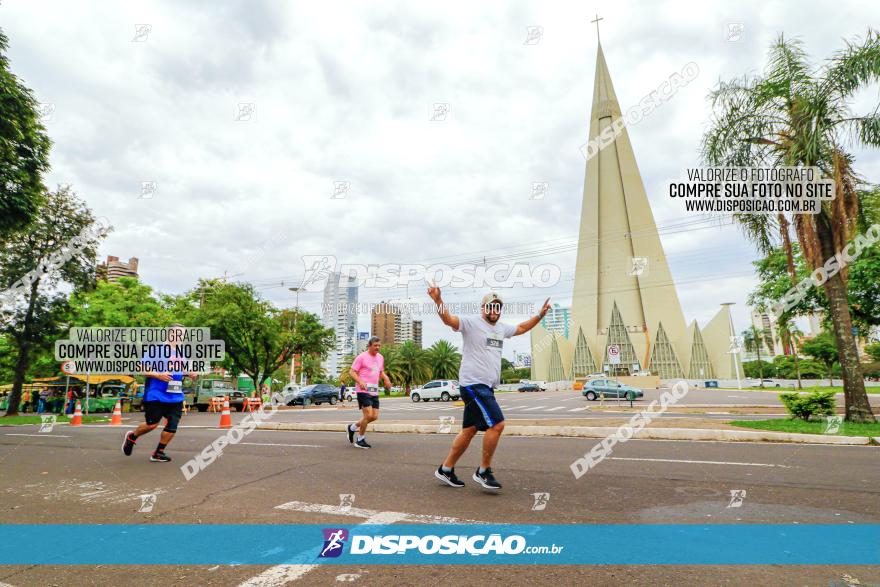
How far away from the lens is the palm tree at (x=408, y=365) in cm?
5431

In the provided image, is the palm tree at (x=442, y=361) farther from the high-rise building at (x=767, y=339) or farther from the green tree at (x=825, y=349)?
the green tree at (x=825, y=349)

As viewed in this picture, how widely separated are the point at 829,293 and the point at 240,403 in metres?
28.0

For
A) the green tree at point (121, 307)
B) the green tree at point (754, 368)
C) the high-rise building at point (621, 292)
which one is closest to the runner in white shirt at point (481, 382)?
the green tree at point (121, 307)

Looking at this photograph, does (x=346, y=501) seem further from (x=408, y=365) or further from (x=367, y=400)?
(x=408, y=365)

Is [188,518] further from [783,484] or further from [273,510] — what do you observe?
[783,484]

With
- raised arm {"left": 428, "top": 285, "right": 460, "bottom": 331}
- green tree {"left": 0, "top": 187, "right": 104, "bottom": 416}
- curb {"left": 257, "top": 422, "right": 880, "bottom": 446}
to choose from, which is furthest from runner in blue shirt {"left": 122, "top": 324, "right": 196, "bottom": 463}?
green tree {"left": 0, "top": 187, "right": 104, "bottom": 416}

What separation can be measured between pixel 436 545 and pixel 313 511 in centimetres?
133

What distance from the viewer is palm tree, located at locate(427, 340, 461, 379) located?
58656 mm

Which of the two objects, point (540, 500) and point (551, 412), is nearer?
point (540, 500)

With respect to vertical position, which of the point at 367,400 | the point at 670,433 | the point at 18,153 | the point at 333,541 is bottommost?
the point at 670,433

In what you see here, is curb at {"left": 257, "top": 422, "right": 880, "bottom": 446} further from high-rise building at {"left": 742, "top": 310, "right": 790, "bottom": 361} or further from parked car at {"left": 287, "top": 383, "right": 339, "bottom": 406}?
parked car at {"left": 287, "top": 383, "right": 339, "bottom": 406}

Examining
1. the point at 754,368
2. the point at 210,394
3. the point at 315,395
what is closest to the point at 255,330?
the point at 210,394

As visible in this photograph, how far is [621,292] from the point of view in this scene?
80.7 meters

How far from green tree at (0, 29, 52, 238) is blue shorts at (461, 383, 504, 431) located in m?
12.4
